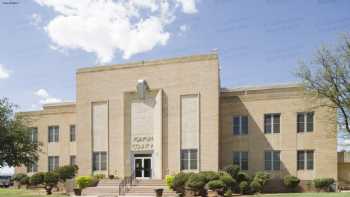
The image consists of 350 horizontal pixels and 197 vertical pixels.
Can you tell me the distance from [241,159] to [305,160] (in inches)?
217

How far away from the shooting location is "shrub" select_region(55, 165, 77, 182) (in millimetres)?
43844

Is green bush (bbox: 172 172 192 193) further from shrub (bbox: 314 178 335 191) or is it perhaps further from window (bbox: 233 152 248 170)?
shrub (bbox: 314 178 335 191)

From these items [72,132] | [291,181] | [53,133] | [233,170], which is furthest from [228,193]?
[53,133]

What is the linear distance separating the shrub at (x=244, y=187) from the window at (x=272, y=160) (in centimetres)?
442

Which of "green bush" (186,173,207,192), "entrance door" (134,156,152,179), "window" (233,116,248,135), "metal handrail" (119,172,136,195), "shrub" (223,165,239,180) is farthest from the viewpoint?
"entrance door" (134,156,152,179)

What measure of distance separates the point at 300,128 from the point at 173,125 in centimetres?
1101

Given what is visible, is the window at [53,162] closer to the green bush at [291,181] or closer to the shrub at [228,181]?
the shrub at [228,181]

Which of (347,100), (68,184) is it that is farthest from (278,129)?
(68,184)

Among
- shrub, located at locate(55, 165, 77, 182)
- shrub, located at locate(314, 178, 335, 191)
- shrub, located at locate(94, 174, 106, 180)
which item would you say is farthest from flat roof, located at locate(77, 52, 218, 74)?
shrub, located at locate(314, 178, 335, 191)

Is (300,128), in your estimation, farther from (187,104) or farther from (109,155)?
(109,155)

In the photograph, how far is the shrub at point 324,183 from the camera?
37312 millimetres

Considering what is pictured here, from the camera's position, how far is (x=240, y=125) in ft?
137

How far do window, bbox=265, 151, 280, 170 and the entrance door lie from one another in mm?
10480

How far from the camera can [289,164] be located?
39.5 metres
